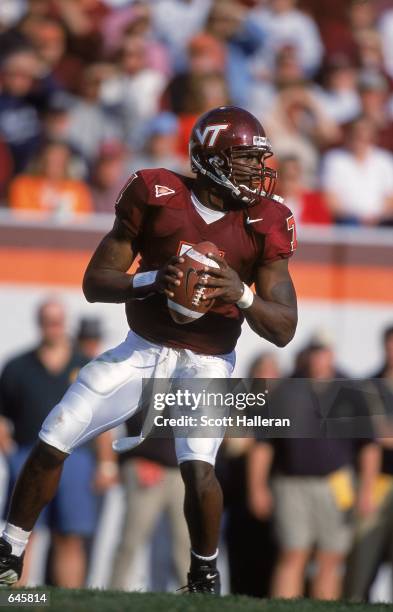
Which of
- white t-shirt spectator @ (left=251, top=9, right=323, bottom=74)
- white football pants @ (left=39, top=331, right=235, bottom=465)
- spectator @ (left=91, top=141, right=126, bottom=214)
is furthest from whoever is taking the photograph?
white t-shirt spectator @ (left=251, top=9, right=323, bottom=74)

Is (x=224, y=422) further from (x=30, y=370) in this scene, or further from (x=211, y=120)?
Answer: (x=30, y=370)

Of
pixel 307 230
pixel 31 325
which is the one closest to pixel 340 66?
pixel 307 230

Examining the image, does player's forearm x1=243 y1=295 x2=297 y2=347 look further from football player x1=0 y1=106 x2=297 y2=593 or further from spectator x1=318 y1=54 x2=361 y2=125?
spectator x1=318 y1=54 x2=361 y2=125

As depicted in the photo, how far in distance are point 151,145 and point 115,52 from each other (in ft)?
4.22

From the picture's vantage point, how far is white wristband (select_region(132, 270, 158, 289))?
15.8 ft

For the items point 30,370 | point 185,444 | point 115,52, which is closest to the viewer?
point 185,444

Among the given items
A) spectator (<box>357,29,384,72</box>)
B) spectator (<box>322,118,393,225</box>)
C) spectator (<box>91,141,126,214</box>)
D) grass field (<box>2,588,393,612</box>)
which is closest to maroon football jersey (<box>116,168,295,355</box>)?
grass field (<box>2,588,393,612</box>)

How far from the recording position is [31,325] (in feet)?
22.8

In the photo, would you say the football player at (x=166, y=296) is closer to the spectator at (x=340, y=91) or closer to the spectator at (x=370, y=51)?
the spectator at (x=340, y=91)

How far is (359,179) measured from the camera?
8297 mm

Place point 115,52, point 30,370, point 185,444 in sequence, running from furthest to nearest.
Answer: point 115,52, point 30,370, point 185,444

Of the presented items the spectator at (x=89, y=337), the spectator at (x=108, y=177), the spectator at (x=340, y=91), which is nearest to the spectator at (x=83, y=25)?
the spectator at (x=108, y=177)

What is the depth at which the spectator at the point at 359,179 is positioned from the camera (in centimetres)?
801

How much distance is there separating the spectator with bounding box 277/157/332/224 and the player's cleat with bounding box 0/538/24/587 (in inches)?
→ 135
